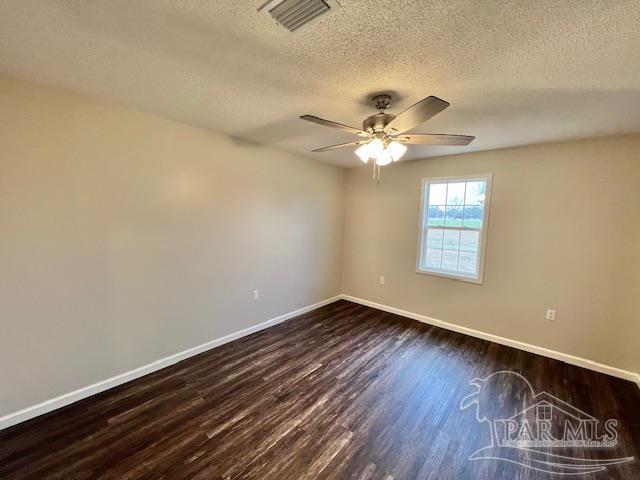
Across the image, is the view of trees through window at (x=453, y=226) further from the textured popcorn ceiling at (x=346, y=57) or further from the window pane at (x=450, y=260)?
the textured popcorn ceiling at (x=346, y=57)

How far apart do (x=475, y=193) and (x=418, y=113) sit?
7.66 feet

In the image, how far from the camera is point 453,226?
11.9ft

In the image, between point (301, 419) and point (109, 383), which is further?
point (109, 383)

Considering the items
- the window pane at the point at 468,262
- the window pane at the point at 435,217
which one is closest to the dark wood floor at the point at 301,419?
the window pane at the point at 468,262

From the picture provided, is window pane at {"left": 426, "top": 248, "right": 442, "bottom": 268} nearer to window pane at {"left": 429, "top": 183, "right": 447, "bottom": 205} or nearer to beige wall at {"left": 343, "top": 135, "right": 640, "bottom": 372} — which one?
beige wall at {"left": 343, "top": 135, "right": 640, "bottom": 372}

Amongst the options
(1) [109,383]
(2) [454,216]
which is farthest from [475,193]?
(1) [109,383]

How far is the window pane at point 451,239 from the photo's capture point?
3596 millimetres

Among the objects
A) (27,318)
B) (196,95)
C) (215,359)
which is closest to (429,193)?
(196,95)

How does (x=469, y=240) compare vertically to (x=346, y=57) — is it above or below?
below

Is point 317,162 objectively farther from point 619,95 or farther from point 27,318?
point 27,318

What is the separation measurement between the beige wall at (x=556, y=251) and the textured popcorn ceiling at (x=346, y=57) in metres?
0.57

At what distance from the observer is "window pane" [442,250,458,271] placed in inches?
142

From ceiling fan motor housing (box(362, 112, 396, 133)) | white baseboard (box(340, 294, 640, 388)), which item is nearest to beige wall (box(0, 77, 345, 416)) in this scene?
ceiling fan motor housing (box(362, 112, 396, 133))

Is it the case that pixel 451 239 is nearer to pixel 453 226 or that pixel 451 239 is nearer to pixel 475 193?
pixel 453 226
